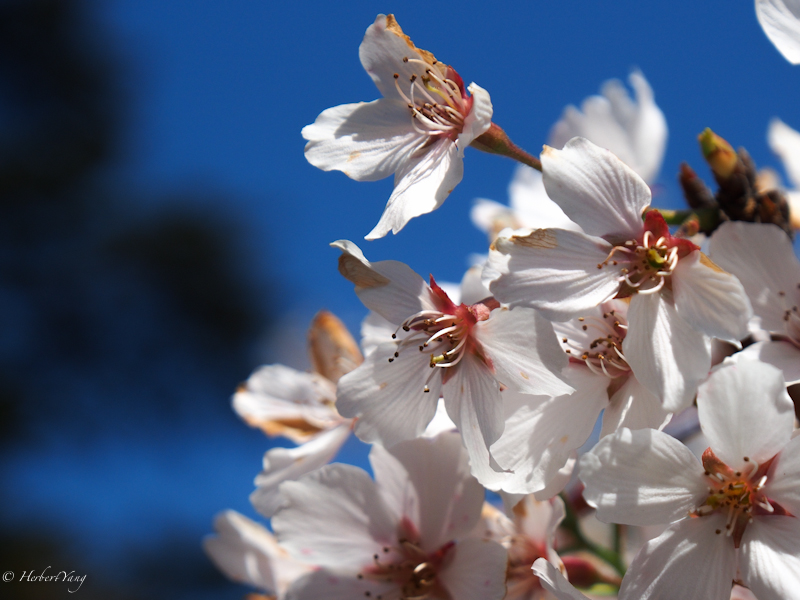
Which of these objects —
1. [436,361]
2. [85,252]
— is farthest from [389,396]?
[85,252]

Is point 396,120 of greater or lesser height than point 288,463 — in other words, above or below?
above

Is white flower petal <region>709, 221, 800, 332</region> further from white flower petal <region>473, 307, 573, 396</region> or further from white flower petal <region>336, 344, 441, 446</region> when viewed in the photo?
white flower petal <region>336, 344, 441, 446</region>

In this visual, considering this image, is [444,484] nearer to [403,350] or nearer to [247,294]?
[403,350]

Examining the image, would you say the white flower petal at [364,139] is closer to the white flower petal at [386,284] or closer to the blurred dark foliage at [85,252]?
the white flower petal at [386,284]

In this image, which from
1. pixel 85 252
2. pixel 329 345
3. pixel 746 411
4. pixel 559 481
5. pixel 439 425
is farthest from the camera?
pixel 85 252

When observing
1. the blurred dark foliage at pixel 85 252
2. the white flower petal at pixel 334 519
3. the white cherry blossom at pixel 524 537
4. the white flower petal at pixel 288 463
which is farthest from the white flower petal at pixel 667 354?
the blurred dark foliage at pixel 85 252

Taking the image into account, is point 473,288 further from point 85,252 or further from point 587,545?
point 85,252

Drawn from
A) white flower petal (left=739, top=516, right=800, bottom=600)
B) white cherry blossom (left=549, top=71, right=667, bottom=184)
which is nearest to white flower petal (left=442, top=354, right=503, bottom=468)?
white flower petal (left=739, top=516, right=800, bottom=600)
